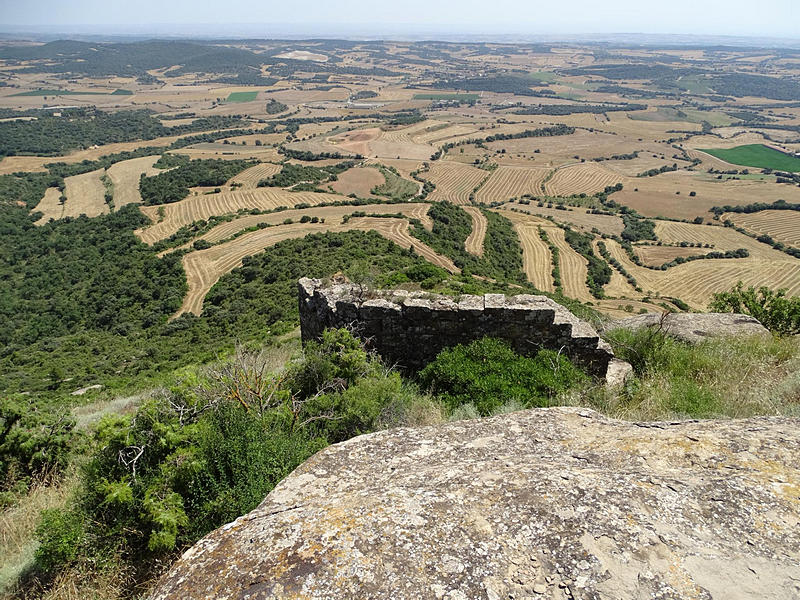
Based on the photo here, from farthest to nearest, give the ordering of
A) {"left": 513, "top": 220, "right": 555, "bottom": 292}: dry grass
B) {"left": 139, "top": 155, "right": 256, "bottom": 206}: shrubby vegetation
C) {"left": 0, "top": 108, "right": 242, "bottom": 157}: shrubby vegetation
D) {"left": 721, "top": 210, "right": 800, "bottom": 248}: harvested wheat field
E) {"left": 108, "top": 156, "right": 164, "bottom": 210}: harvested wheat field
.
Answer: {"left": 0, "top": 108, "right": 242, "bottom": 157}: shrubby vegetation, {"left": 108, "top": 156, "right": 164, "bottom": 210}: harvested wheat field, {"left": 721, "top": 210, "right": 800, "bottom": 248}: harvested wheat field, {"left": 139, "top": 155, "right": 256, "bottom": 206}: shrubby vegetation, {"left": 513, "top": 220, "right": 555, "bottom": 292}: dry grass

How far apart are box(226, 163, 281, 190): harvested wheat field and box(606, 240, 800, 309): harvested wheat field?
2283 inches

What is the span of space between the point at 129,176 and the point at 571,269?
7805 cm

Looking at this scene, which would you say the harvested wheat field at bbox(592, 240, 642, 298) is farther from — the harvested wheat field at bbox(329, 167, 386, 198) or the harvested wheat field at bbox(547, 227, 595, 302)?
the harvested wheat field at bbox(329, 167, 386, 198)

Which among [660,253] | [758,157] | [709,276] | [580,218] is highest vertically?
[758,157]

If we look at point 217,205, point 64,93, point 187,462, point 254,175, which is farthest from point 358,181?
point 64,93

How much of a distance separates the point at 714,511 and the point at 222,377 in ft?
17.0

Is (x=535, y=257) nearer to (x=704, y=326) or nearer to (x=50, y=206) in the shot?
(x=704, y=326)

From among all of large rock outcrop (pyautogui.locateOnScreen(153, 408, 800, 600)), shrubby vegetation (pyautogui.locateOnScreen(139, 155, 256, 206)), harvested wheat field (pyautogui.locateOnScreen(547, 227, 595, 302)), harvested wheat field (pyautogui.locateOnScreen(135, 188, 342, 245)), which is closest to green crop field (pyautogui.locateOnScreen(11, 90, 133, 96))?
shrubby vegetation (pyautogui.locateOnScreen(139, 155, 256, 206))

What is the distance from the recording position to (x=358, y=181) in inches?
3285

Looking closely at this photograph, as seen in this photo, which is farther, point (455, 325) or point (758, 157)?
point (758, 157)

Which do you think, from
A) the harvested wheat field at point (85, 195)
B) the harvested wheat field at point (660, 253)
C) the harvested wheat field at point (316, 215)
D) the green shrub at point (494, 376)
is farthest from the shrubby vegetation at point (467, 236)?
the harvested wheat field at point (85, 195)

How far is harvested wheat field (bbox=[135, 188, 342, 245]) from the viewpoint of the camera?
5812 cm

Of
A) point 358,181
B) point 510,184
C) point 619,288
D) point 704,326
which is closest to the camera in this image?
point 704,326

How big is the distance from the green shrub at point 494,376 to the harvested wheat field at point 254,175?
74.6 meters
